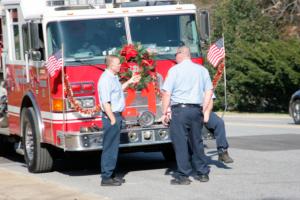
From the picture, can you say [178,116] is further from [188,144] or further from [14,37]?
[14,37]

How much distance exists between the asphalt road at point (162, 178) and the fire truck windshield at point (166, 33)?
193 centimetres

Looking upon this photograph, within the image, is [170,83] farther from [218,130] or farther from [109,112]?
[218,130]

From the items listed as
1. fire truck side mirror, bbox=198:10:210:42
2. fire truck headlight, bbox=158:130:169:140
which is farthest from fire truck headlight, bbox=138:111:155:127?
fire truck side mirror, bbox=198:10:210:42

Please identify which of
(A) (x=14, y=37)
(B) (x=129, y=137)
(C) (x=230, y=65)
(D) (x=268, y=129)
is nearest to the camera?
(B) (x=129, y=137)

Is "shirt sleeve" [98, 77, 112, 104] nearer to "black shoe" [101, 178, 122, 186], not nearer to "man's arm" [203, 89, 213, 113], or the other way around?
"black shoe" [101, 178, 122, 186]

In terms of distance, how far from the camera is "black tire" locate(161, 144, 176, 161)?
14.7m

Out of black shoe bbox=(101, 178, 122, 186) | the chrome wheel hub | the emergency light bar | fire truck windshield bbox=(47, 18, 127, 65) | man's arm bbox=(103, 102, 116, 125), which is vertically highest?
the emergency light bar

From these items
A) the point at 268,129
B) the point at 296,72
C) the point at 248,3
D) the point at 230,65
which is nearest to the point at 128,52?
the point at 268,129

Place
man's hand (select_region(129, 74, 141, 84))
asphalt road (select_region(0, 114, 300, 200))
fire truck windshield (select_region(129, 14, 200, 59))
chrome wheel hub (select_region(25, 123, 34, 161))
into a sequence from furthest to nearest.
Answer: chrome wheel hub (select_region(25, 123, 34, 161)) → fire truck windshield (select_region(129, 14, 200, 59)) → man's hand (select_region(129, 74, 141, 84)) → asphalt road (select_region(0, 114, 300, 200))

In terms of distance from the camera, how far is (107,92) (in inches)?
459

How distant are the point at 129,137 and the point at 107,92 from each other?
→ 1.09 meters

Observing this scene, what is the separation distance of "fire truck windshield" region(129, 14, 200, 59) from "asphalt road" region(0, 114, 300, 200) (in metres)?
1.93

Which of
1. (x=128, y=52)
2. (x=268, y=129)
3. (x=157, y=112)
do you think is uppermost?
(x=128, y=52)

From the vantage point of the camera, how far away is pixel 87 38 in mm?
13016
